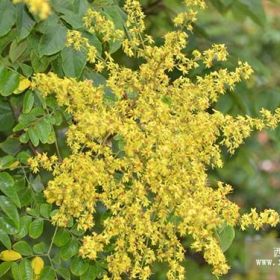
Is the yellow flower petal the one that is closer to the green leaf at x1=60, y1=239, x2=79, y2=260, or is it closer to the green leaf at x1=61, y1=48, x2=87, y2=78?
the green leaf at x1=61, y1=48, x2=87, y2=78

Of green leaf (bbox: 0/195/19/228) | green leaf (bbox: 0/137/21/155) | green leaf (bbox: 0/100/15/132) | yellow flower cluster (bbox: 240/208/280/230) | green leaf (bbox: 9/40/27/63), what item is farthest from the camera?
green leaf (bbox: 0/100/15/132)

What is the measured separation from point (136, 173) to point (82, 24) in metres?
0.47

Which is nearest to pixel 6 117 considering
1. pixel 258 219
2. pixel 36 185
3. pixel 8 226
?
pixel 36 185

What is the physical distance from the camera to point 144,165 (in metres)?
1.74

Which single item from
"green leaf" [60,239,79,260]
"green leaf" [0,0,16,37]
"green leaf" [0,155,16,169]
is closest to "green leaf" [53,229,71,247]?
"green leaf" [60,239,79,260]

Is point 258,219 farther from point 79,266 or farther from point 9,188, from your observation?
point 9,188

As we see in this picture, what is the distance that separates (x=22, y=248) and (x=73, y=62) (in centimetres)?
53

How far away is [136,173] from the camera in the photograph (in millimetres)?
1775

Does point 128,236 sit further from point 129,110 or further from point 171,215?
point 129,110

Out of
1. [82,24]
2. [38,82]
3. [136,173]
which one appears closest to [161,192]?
[136,173]

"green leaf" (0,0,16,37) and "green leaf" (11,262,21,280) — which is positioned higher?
"green leaf" (0,0,16,37)

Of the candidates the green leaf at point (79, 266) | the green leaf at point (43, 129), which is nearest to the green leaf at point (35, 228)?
the green leaf at point (79, 266)

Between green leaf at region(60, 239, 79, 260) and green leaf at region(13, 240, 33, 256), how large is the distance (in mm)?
103

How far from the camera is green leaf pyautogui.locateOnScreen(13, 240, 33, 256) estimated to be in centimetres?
198
